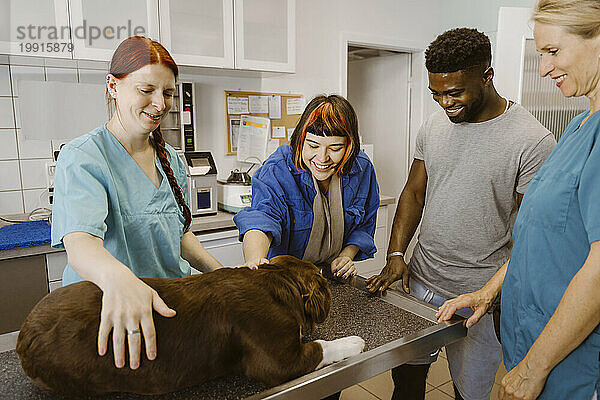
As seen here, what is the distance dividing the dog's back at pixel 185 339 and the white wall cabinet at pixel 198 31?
6.34 ft

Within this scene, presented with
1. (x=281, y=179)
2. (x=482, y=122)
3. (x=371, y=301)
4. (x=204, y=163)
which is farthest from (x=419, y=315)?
(x=204, y=163)

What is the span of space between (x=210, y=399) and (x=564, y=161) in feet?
2.77

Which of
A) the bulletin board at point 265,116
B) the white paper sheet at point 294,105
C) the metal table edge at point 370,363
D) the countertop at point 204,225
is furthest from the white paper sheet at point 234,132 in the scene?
the metal table edge at point 370,363

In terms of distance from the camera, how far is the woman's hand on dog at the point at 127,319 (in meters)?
0.69

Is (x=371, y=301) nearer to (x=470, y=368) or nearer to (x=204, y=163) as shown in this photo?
(x=470, y=368)

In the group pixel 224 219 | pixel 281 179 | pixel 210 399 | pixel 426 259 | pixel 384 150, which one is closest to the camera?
pixel 210 399

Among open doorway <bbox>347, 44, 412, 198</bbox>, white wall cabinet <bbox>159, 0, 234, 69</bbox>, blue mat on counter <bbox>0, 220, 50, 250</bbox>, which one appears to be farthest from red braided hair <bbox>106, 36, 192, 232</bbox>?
open doorway <bbox>347, 44, 412, 198</bbox>

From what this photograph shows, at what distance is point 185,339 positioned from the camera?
30.3 inches

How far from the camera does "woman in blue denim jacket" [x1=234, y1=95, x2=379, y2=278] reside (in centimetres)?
130

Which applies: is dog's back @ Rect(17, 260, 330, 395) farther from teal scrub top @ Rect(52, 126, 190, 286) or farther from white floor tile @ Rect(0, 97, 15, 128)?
white floor tile @ Rect(0, 97, 15, 128)

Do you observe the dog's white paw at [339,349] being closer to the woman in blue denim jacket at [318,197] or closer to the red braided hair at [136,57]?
the woman in blue denim jacket at [318,197]

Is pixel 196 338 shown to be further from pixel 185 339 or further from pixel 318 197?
pixel 318 197

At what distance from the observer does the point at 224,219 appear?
2.53 meters

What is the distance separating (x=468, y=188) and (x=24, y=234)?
6.40 feet
